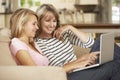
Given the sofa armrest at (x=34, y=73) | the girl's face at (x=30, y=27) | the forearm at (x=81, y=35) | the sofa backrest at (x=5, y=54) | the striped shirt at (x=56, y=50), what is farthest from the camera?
the forearm at (x=81, y=35)

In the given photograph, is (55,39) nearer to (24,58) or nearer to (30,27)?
(30,27)

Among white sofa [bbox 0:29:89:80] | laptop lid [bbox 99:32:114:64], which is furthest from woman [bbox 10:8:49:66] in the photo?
laptop lid [bbox 99:32:114:64]

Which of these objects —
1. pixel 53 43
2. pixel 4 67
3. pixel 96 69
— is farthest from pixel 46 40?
pixel 4 67

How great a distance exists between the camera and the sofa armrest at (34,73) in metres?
1.68

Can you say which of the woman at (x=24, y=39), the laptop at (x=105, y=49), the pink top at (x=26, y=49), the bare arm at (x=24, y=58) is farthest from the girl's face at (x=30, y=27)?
the laptop at (x=105, y=49)

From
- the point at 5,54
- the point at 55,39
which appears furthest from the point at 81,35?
the point at 5,54

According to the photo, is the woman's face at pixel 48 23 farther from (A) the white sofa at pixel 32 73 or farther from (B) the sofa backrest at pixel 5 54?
(A) the white sofa at pixel 32 73

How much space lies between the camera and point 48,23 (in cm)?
239

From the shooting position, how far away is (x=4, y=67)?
1720 mm

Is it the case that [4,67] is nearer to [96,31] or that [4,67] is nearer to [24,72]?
[24,72]

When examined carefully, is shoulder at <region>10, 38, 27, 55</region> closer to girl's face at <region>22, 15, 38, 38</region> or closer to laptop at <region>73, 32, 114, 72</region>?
girl's face at <region>22, 15, 38, 38</region>

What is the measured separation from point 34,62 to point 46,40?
16.5 inches

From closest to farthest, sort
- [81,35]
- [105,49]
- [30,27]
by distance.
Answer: [105,49] < [30,27] < [81,35]

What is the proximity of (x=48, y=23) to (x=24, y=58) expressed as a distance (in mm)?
556
